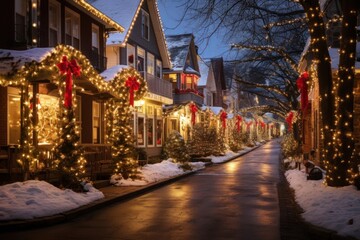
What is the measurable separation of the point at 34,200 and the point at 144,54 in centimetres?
2120

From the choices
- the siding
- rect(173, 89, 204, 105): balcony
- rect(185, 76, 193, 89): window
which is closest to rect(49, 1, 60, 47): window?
the siding

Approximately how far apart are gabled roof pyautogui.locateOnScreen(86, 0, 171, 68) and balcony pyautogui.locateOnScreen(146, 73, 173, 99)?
226 centimetres

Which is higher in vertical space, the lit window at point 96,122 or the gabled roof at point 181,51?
the gabled roof at point 181,51

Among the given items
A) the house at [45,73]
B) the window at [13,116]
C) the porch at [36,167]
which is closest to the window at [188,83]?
the house at [45,73]

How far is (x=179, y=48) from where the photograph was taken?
44.4 meters

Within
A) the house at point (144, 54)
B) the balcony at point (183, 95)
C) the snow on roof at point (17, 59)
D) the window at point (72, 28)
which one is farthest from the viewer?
the balcony at point (183, 95)

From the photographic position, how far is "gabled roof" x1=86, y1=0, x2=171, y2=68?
26.9 meters

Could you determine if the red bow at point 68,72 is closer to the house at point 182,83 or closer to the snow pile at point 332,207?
the snow pile at point 332,207

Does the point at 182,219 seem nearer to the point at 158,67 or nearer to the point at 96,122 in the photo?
the point at 96,122

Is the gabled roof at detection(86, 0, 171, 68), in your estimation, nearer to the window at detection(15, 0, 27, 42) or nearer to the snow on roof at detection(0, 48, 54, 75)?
the window at detection(15, 0, 27, 42)

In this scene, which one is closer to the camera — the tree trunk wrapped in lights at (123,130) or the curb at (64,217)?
the curb at (64,217)

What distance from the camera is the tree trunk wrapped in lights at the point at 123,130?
17453 millimetres

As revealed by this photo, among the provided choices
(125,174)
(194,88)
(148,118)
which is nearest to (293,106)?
(194,88)

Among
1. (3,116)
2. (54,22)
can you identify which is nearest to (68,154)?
(3,116)
